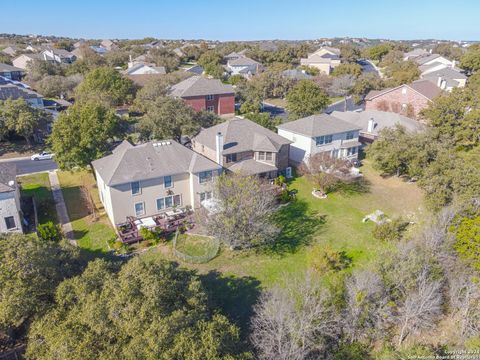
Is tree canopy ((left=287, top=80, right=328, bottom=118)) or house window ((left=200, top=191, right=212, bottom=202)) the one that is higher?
tree canopy ((left=287, top=80, right=328, bottom=118))

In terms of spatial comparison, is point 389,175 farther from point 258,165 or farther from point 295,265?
point 295,265

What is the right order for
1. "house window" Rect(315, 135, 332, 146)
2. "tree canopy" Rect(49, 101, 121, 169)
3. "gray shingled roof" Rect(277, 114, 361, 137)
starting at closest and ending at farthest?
"tree canopy" Rect(49, 101, 121, 169) < "gray shingled roof" Rect(277, 114, 361, 137) < "house window" Rect(315, 135, 332, 146)

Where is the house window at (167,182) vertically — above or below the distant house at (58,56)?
below

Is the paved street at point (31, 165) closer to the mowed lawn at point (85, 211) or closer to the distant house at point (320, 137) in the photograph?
the mowed lawn at point (85, 211)

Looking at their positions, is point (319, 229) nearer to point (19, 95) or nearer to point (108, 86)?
point (108, 86)

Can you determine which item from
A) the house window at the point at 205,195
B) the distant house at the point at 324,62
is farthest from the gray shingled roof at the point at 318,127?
the distant house at the point at 324,62

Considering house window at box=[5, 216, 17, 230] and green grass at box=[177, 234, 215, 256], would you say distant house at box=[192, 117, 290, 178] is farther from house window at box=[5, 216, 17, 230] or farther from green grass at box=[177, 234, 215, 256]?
house window at box=[5, 216, 17, 230]

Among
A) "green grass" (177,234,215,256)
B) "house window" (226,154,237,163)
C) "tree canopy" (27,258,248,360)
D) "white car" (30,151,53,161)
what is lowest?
"green grass" (177,234,215,256)

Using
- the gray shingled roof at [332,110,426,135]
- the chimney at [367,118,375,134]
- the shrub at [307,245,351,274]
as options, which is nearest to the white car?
the shrub at [307,245,351,274]
